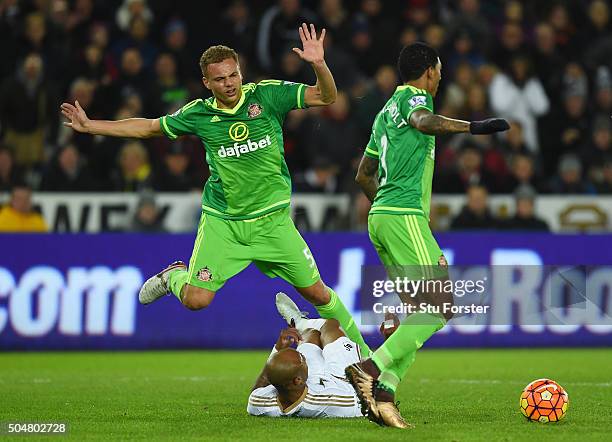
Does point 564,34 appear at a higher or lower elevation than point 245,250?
higher

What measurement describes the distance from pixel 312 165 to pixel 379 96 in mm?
1363

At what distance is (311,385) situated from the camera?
8.72 metres

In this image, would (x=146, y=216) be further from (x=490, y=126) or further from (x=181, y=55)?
(x=490, y=126)

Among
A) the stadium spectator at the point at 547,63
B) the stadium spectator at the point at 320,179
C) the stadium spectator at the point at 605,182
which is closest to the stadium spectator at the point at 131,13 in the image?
the stadium spectator at the point at 320,179

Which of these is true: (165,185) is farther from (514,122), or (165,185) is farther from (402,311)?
(402,311)

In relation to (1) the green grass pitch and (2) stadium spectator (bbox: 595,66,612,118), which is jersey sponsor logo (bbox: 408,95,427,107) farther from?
(2) stadium spectator (bbox: 595,66,612,118)

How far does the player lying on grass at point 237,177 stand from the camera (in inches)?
365

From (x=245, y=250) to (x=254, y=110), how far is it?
42.3 inches

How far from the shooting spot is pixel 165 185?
15.9m

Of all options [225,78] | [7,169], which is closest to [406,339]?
[225,78]

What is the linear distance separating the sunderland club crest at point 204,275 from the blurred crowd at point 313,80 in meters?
6.49

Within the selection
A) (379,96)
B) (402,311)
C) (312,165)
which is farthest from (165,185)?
(402,311)

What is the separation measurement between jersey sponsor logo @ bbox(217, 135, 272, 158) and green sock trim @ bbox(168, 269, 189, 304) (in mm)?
1002

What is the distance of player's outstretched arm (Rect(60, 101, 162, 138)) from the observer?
360 inches
